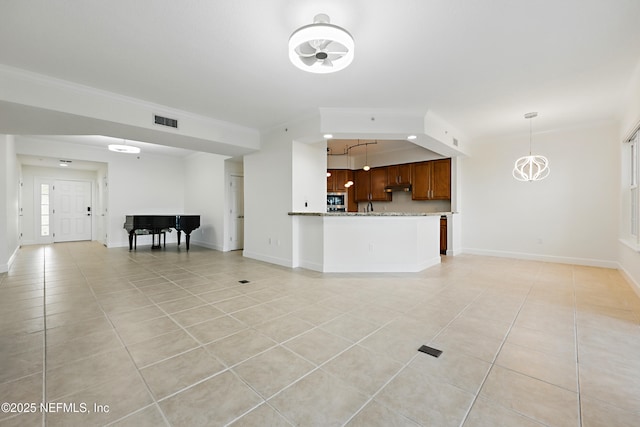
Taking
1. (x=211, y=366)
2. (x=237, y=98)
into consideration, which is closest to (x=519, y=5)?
(x=237, y=98)

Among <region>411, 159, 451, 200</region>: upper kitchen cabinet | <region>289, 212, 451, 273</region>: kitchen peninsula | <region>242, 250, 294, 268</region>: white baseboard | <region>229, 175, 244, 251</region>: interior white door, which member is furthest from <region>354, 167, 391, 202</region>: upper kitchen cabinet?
<region>242, 250, 294, 268</region>: white baseboard

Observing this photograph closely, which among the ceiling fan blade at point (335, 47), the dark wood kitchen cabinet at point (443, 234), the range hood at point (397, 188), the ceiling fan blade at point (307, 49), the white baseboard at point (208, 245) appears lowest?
the white baseboard at point (208, 245)

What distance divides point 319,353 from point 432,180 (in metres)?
5.90

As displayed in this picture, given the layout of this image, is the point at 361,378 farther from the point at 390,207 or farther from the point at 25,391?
the point at 390,207

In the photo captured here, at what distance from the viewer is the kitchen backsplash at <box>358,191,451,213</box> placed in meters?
7.02

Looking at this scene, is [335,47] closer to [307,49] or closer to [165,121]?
[307,49]

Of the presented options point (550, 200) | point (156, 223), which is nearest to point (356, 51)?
point (550, 200)

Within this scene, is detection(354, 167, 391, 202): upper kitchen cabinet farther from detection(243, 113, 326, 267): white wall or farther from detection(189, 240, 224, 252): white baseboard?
detection(189, 240, 224, 252): white baseboard

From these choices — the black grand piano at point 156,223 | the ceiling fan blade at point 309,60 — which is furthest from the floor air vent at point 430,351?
the black grand piano at point 156,223

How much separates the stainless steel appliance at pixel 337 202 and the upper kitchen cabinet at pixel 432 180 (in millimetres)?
2237

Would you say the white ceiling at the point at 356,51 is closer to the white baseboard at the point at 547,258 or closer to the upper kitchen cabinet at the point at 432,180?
the upper kitchen cabinet at the point at 432,180

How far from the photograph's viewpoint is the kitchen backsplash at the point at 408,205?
23.0 ft

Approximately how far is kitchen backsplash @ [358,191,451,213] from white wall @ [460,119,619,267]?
511mm

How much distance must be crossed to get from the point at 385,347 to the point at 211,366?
4.17 feet
